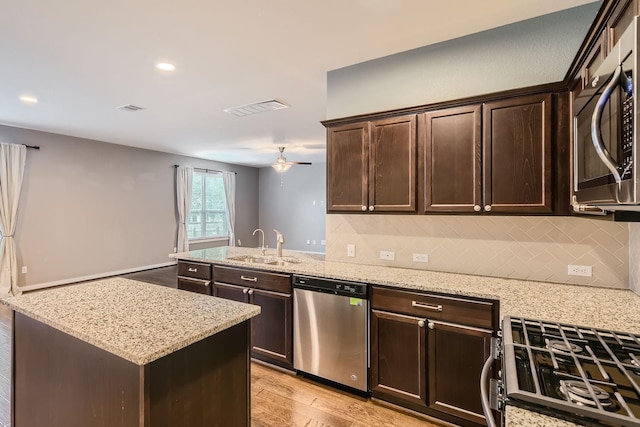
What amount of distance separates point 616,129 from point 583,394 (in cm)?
81

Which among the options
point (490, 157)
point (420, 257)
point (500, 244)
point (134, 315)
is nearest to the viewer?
point (134, 315)

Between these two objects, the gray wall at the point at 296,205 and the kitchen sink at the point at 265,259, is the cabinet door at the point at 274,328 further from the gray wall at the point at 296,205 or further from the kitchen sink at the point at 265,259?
the gray wall at the point at 296,205

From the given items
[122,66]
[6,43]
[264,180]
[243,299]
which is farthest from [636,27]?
[264,180]

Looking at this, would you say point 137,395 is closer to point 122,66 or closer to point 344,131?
point 344,131

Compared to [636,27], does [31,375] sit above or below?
below

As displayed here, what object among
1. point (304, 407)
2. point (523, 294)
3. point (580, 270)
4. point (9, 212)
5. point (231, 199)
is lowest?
point (304, 407)

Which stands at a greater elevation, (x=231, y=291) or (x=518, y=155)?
(x=518, y=155)

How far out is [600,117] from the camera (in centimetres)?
109

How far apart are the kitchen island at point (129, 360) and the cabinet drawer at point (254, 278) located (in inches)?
40.3

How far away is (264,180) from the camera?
10.2 m

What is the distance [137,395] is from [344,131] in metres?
2.32

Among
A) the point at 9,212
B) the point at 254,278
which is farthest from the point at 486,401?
the point at 9,212

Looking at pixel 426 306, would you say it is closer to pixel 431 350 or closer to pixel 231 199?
pixel 431 350

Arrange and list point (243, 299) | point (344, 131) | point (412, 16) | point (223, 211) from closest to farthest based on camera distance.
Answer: point (412, 16)
point (344, 131)
point (243, 299)
point (223, 211)
